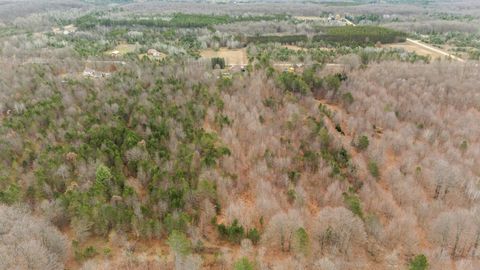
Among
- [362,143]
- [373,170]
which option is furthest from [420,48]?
[373,170]

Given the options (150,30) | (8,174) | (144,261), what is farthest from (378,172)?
(150,30)

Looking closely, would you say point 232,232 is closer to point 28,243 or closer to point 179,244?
point 179,244

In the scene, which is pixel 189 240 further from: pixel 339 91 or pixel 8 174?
pixel 339 91

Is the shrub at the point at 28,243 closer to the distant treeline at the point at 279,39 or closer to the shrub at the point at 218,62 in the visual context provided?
the shrub at the point at 218,62

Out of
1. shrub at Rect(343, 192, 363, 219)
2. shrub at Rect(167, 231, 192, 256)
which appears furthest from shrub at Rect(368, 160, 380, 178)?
shrub at Rect(167, 231, 192, 256)

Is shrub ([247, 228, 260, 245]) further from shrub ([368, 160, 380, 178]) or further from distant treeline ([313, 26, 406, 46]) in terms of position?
distant treeline ([313, 26, 406, 46])

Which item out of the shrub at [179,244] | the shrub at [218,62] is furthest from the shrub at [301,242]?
the shrub at [218,62]
